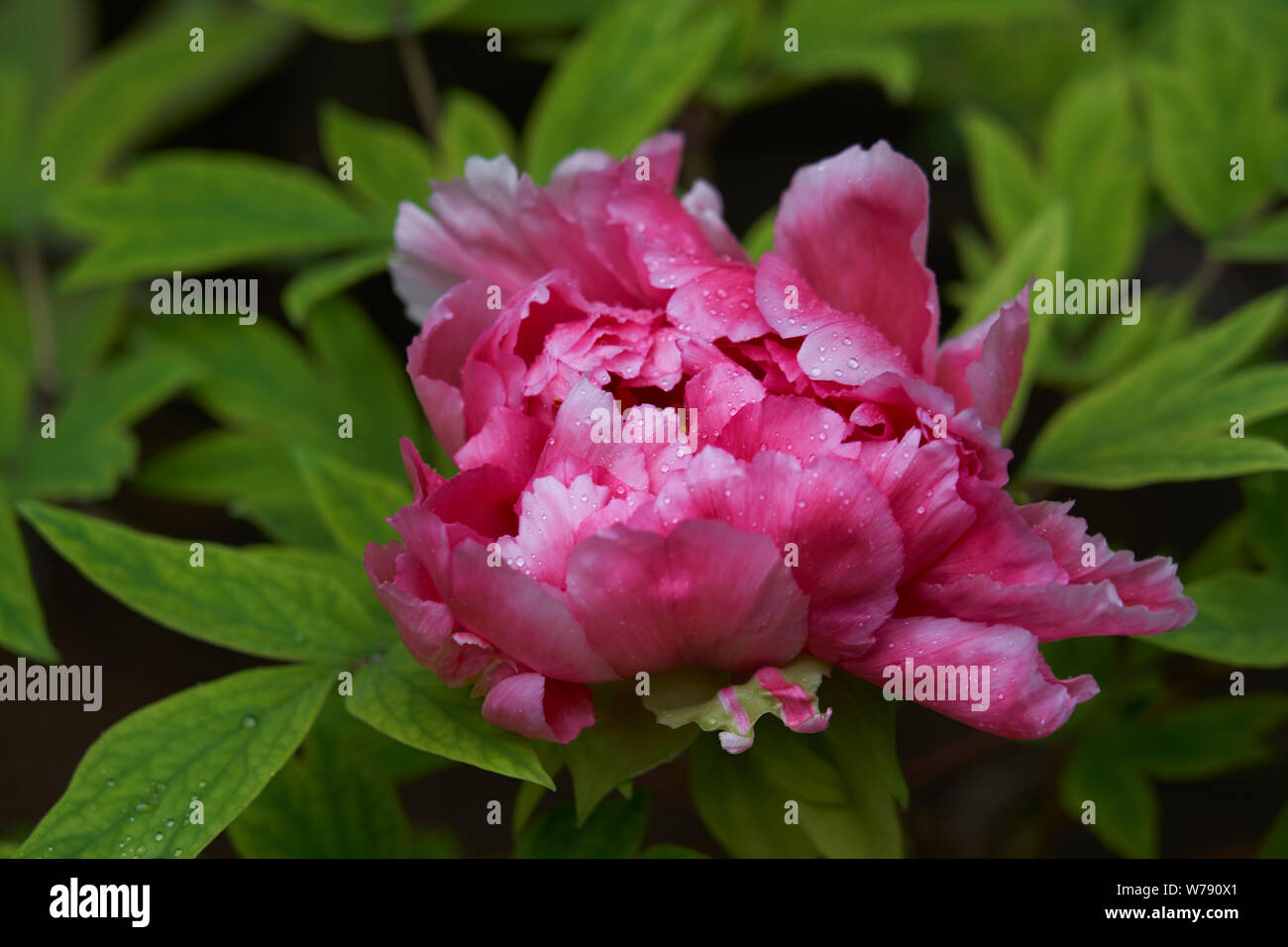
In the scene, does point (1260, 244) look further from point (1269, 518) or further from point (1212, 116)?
point (1269, 518)

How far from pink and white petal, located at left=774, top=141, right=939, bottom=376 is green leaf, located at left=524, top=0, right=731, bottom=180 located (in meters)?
0.35

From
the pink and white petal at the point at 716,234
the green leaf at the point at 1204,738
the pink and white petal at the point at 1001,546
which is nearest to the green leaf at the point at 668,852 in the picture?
the pink and white petal at the point at 1001,546

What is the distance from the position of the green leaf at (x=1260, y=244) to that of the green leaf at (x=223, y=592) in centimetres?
81

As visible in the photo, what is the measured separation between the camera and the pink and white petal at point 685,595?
51 cm

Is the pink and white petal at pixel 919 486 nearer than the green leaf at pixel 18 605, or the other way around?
the pink and white petal at pixel 919 486

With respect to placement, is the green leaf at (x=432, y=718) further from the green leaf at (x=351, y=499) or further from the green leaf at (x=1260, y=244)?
the green leaf at (x=1260, y=244)

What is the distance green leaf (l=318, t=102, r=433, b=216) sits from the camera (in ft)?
3.35

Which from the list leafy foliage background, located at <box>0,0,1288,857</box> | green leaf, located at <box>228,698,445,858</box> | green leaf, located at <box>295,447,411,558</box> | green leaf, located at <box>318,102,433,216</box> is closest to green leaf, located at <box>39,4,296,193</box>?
leafy foliage background, located at <box>0,0,1288,857</box>

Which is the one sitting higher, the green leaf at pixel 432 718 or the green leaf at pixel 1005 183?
the green leaf at pixel 1005 183

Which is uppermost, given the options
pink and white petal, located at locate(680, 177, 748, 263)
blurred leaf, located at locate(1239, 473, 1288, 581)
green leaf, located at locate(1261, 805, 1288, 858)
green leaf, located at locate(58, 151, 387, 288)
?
green leaf, located at locate(58, 151, 387, 288)

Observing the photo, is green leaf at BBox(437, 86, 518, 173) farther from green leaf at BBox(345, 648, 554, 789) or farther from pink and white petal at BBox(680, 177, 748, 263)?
green leaf at BBox(345, 648, 554, 789)

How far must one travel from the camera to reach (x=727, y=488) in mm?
527

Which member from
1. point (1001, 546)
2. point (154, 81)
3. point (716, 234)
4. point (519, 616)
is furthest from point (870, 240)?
point (154, 81)
